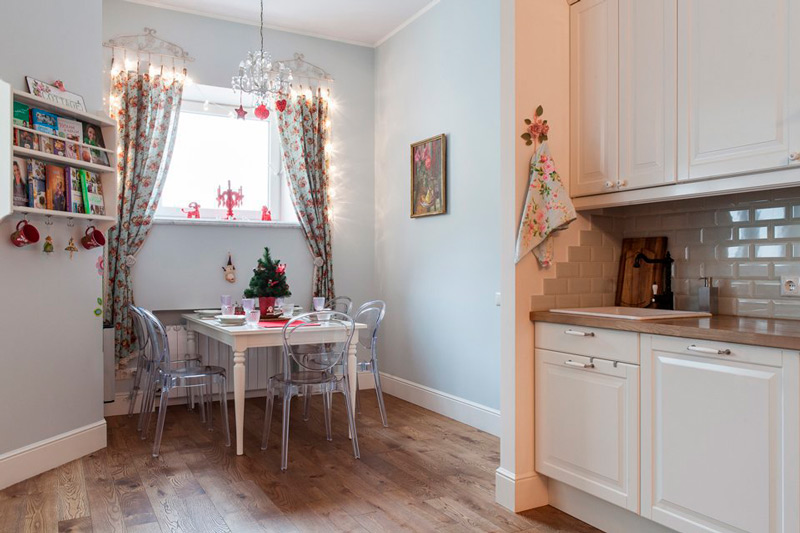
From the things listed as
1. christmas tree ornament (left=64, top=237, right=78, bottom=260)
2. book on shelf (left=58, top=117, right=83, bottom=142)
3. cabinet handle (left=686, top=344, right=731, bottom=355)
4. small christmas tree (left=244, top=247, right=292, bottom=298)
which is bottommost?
cabinet handle (left=686, top=344, right=731, bottom=355)

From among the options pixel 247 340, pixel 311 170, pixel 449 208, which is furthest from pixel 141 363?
pixel 449 208

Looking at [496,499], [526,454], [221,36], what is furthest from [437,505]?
[221,36]

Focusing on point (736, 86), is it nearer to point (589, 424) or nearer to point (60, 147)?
point (589, 424)

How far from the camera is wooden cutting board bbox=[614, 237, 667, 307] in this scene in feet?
9.20

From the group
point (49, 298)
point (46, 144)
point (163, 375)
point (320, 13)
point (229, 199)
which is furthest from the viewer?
point (229, 199)

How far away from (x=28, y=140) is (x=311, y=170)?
7.58 ft

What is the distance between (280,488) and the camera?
296 centimetres

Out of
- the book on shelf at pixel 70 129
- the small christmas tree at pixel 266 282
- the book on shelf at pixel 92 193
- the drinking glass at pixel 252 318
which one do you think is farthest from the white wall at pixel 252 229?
the book on shelf at pixel 70 129

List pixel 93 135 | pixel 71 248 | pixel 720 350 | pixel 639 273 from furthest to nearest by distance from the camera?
pixel 93 135, pixel 71 248, pixel 639 273, pixel 720 350

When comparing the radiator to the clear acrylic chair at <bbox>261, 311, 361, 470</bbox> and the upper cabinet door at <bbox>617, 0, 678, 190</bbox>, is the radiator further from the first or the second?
the upper cabinet door at <bbox>617, 0, 678, 190</bbox>

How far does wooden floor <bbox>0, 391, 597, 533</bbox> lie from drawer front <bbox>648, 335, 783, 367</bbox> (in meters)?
0.88

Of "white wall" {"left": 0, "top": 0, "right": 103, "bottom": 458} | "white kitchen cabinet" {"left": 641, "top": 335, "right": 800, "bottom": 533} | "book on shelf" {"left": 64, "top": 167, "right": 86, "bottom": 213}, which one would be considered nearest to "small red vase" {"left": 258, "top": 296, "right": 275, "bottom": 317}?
"white wall" {"left": 0, "top": 0, "right": 103, "bottom": 458}

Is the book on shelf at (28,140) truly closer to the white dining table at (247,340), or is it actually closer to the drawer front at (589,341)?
the white dining table at (247,340)

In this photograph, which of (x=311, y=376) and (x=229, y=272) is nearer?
(x=311, y=376)
